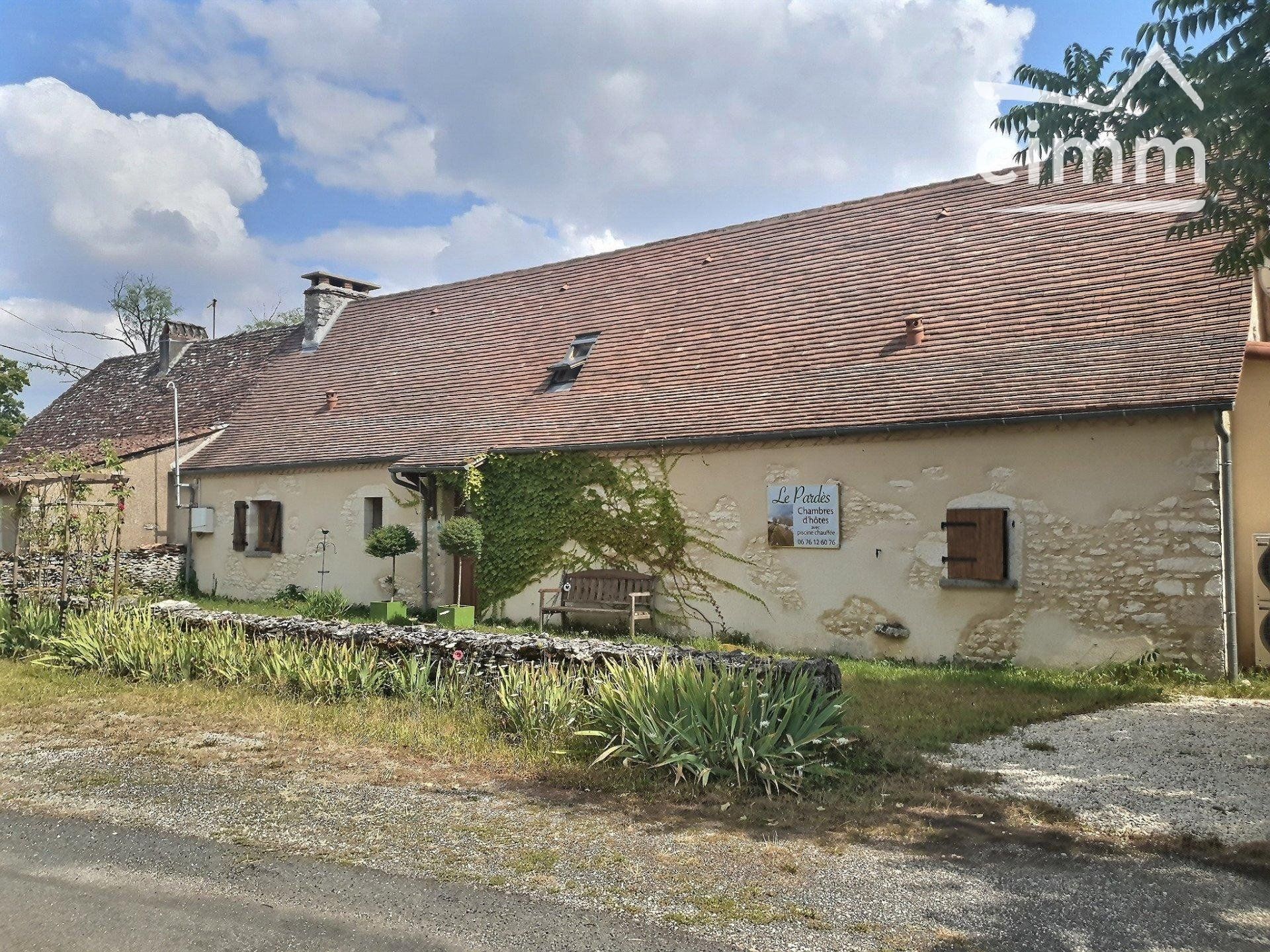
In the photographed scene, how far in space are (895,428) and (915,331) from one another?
77.9 inches

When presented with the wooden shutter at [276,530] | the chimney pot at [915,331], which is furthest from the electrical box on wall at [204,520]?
the chimney pot at [915,331]

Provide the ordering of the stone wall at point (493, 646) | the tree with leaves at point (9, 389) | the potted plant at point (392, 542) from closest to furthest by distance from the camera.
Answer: the stone wall at point (493, 646) → the potted plant at point (392, 542) → the tree with leaves at point (9, 389)

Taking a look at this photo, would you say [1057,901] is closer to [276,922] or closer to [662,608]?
[276,922]

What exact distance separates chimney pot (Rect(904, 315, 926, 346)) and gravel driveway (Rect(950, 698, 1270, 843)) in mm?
5617

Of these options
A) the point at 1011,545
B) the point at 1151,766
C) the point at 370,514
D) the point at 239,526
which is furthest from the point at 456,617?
the point at 239,526

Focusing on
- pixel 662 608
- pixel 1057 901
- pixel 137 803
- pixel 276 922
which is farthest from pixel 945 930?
pixel 662 608

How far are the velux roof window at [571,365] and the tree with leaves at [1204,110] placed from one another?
32.9 ft

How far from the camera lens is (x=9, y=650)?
12.4 m

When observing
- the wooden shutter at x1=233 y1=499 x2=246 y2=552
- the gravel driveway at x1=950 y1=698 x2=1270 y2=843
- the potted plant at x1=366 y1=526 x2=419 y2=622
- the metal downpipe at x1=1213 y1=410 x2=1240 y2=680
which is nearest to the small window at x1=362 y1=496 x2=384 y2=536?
the potted plant at x1=366 y1=526 x2=419 y2=622

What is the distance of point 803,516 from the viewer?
40.6 ft

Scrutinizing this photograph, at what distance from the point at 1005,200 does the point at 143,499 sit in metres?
17.7

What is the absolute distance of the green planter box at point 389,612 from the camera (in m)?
13.5

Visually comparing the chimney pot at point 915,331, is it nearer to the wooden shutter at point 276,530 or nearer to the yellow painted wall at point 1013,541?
the yellow painted wall at point 1013,541

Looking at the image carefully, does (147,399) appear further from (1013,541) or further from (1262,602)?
(1262,602)
